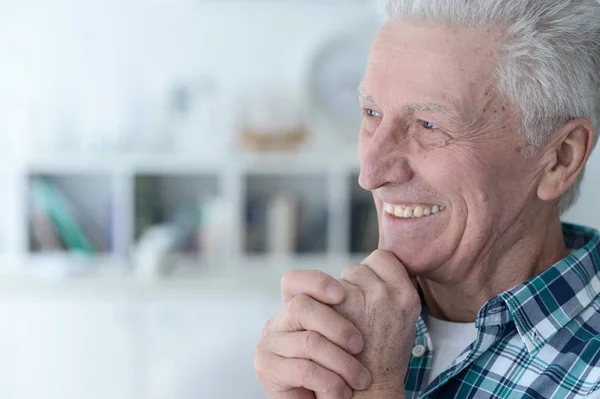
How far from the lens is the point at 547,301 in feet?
3.42

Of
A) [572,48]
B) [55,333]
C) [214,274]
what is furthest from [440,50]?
[55,333]

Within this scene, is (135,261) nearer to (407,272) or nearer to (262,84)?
(262,84)

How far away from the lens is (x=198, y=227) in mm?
3516

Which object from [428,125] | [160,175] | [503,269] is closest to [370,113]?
[428,125]

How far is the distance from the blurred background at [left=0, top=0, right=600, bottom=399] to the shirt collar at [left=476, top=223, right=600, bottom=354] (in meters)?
2.19

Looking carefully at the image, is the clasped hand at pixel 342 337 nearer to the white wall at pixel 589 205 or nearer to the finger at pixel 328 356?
the finger at pixel 328 356

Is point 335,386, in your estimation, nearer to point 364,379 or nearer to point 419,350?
point 364,379

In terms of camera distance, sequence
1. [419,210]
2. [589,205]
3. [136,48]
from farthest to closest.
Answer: [136,48], [589,205], [419,210]

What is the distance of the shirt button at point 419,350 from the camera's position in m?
1.14

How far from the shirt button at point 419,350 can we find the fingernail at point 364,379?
175 mm

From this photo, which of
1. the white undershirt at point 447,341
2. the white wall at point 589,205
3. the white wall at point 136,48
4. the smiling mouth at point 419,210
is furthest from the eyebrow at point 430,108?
the white wall at point 136,48

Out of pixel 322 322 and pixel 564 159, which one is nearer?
pixel 322 322

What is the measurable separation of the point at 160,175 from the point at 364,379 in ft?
9.13

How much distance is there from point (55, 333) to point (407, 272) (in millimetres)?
2547
